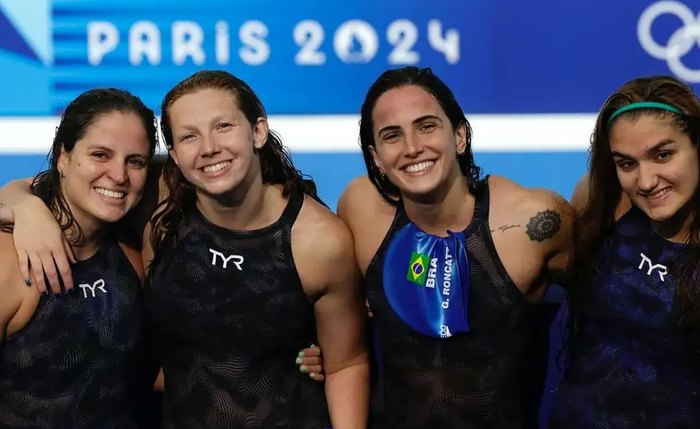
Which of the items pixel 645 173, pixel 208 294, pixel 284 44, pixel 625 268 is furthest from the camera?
pixel 284 44

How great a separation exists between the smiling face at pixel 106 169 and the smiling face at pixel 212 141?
11 centimetres

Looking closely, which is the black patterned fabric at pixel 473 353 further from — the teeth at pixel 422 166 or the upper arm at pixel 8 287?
the upper arm at pixel 8 287

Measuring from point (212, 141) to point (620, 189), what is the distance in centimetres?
105

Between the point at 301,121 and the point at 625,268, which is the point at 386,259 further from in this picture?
the point at 301,121

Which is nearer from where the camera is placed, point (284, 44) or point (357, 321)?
point (357, 321)

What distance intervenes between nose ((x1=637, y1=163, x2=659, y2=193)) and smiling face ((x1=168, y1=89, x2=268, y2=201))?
970 millimetres

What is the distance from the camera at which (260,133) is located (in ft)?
7.97

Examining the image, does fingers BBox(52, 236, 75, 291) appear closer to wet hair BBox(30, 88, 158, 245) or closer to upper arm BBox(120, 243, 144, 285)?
wet hair BBox(30, 88, 158, 245)

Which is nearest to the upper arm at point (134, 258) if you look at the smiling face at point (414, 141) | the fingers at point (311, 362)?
the fingers at point (311, 362)

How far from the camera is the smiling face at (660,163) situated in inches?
82.8

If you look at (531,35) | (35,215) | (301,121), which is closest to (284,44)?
(301,121)

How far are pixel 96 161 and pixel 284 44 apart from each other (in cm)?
136

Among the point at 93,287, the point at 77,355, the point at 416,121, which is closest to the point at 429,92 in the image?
the point at 416,121

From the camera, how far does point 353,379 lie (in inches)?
99.5
